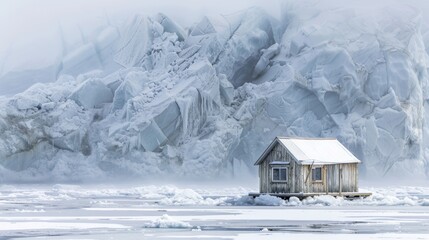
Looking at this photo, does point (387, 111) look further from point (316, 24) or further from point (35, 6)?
point (35, 6)

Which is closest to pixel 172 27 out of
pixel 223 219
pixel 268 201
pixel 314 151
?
pixel 314 151

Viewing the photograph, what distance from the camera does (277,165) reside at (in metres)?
34.4

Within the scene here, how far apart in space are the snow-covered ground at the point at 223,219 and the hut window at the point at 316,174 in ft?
5.26

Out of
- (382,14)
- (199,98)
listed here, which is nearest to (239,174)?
(199,98)

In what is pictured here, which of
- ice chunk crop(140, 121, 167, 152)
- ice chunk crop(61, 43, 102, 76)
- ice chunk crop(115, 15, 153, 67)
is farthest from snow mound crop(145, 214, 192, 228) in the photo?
ice chunk crop(61, 43, 102, 76)

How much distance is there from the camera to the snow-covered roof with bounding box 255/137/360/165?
34.0 metres

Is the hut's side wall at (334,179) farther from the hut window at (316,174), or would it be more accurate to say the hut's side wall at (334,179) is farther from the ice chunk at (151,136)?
the ice chunk at (151,136)

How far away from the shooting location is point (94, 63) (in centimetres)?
5553

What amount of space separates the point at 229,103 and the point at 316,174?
1592 centimetres

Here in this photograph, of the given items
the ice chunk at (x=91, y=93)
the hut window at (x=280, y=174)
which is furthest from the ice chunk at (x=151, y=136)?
the hut window at (x=280, y=174)

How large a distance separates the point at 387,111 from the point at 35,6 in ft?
87.9

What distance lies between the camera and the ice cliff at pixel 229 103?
1852 inches

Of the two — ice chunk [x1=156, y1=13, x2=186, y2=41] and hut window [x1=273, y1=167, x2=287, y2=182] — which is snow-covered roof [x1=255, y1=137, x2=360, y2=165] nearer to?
hut window [x1=273, y1=167, x2=287, y2=182]

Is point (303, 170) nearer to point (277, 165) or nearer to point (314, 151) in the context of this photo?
point (277, 165)
